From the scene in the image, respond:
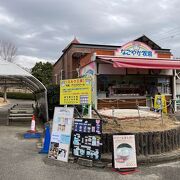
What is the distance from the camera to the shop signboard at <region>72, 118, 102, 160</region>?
6.38 m

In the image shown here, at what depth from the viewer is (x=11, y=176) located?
18.0 feet

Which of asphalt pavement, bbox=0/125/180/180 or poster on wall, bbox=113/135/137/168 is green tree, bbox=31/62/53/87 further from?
poster on wall, bbox=113/135/137/168

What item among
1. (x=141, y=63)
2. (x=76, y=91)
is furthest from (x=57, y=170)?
(x=141, y=63)

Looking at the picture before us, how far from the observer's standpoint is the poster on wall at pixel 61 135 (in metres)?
6.71

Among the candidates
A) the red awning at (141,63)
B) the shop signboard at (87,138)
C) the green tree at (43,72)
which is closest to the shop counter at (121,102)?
the red awning at (141,63)

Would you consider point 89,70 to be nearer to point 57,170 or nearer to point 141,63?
point 141,63

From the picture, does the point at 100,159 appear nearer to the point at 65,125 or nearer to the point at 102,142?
the point at 102,142

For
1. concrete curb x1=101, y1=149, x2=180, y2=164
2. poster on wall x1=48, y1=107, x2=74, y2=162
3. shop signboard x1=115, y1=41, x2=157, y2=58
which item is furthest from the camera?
shop signboard x1=115, y1=41, x2=157, y2=58

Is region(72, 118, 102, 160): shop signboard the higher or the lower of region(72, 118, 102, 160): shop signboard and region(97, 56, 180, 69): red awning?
the lower

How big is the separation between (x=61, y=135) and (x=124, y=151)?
5.62 ft

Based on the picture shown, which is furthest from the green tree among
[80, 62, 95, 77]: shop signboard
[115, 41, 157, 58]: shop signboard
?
[115, 41, 157, 58]: shop signboard

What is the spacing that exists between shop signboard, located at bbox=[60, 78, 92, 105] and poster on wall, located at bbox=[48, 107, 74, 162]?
0.98 feet

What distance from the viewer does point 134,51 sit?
51.9 feet

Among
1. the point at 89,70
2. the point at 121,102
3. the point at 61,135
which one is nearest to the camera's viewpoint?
the point at 61,135
